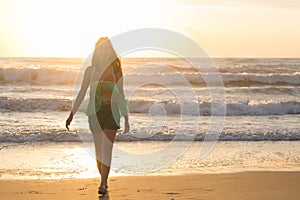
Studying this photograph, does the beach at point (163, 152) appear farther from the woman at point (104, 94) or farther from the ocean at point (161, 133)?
the woman at point (104, 94)

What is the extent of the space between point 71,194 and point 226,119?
31.8 ft

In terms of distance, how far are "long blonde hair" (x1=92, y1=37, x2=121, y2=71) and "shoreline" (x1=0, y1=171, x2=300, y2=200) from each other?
Answer: 1480 millimetres

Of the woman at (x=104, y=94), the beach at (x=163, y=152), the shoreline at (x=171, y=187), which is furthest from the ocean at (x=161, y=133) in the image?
the woman at (x=104, y=94)

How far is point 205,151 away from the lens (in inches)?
376

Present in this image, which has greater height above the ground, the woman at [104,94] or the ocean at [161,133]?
the woman at [104,94]

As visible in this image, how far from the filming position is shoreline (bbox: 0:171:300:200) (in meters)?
6.00

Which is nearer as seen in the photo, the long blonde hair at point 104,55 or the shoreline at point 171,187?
the long blonde hair at point 104,55

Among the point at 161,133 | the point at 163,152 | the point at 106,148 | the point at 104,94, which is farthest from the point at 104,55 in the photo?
the point at 161,133

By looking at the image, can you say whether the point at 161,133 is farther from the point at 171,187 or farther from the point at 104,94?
the point at 104,94

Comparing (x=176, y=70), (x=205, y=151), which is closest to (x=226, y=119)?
(x=205, y=151)

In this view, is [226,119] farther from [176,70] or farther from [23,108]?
[176,70]

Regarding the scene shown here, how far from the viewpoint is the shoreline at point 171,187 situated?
5996 mm

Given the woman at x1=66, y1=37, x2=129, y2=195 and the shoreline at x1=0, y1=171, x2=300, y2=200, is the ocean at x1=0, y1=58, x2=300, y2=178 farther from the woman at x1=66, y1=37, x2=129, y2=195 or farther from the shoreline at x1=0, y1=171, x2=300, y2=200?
the woman at x1=66, y1=37, x2=129, y2=195

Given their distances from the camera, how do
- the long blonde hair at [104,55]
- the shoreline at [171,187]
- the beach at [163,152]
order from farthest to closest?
the beach at [163,152] < the shoreline at [171,187] < the long blonde hair at [104,55]
